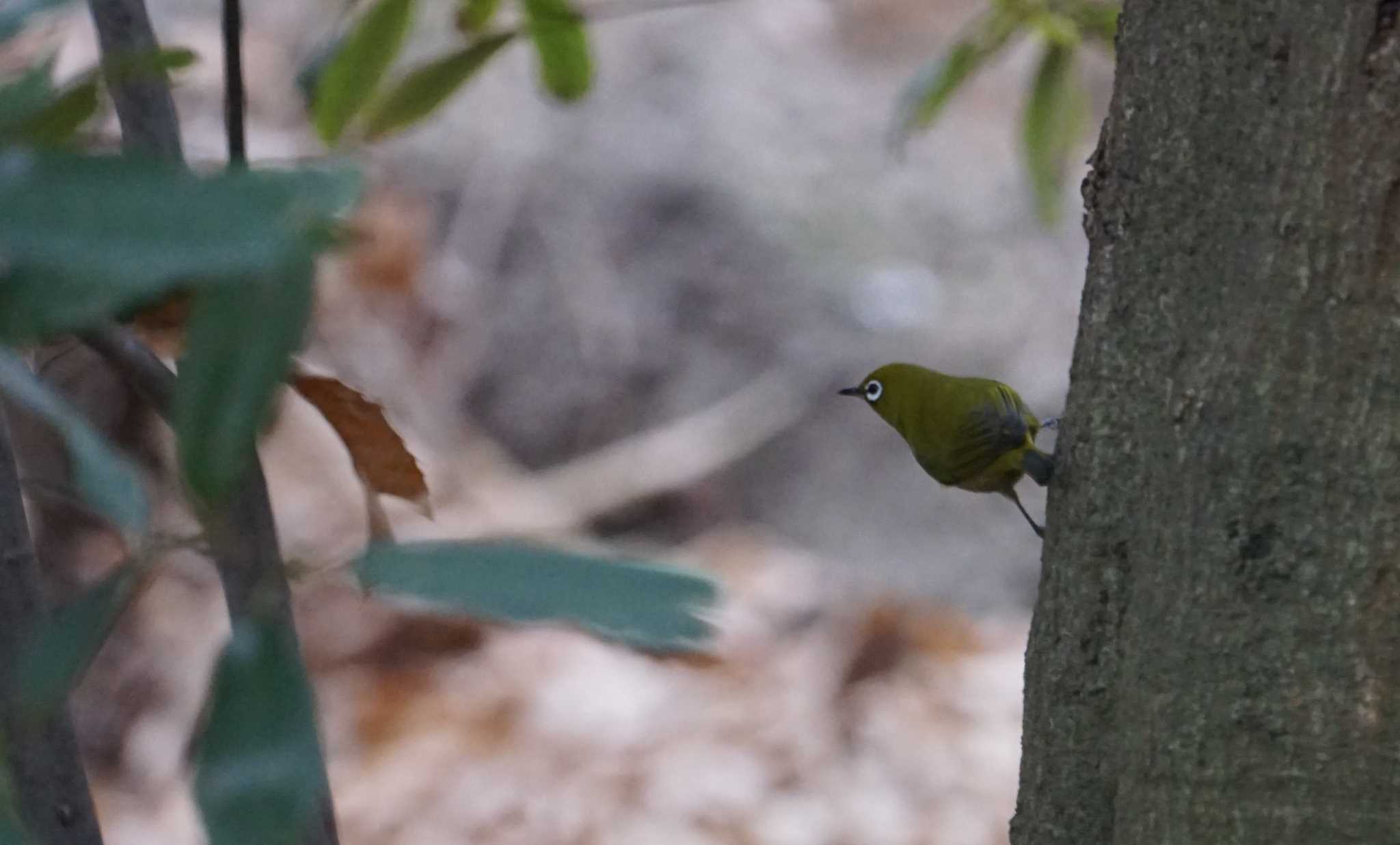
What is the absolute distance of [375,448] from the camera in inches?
27.6

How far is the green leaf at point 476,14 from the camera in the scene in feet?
3.71

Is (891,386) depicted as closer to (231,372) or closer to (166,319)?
(166,319)

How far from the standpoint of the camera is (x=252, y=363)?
0.36 meters

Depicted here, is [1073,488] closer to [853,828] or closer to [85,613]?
[85,613]

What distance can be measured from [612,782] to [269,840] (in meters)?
1.97

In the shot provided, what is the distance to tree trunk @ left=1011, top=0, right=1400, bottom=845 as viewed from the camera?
2.13ft

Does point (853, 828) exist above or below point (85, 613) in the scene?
below

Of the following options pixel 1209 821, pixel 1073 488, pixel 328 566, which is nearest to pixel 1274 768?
pixel 1209 821

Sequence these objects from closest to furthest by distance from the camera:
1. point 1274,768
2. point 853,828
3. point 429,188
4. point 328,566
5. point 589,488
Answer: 1. point 328,566
2. point 1274,768
3. point 853,828
4. point 589,488
5. point 429,188

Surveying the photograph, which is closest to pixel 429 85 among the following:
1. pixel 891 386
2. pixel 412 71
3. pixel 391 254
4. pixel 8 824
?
pixel 412 71

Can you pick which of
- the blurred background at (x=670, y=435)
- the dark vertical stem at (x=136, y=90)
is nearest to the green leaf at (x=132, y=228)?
the dark vertical stem at (x=136, y=90)

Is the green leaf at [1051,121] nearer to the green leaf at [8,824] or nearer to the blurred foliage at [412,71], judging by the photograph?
the blurred foliage at [412,71]

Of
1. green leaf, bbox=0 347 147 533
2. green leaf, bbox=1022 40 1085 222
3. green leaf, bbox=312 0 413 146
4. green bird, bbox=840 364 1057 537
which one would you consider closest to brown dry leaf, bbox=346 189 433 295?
green leaf, bbox=1022 40 1085 222

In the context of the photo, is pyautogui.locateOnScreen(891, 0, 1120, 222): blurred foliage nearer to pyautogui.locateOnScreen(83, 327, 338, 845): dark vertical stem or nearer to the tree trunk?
the tree trunk
